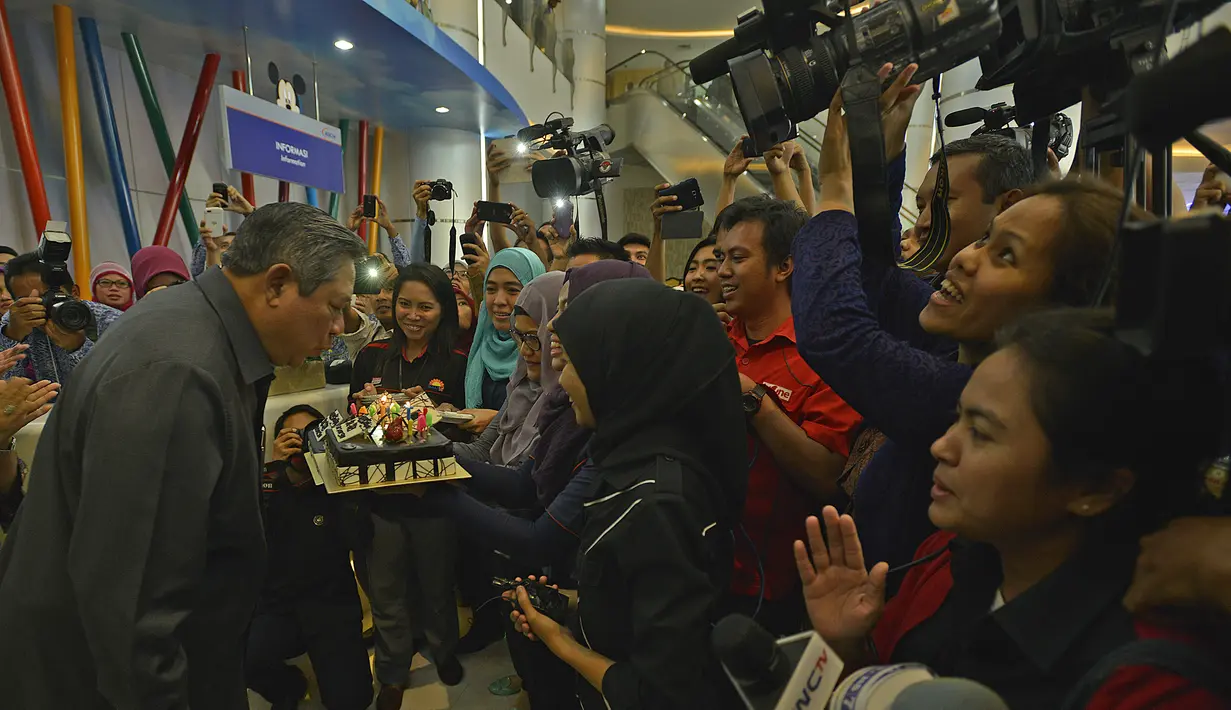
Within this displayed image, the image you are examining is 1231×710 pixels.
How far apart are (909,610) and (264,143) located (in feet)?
15.9

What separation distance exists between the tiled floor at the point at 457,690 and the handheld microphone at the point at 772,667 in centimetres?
191

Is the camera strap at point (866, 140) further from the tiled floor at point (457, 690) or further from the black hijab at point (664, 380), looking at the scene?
the tiled floor at point (457, 690)

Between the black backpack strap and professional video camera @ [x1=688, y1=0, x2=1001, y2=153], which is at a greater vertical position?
professional video camera @ [x1=688, y1=0, x2=1001, y2=153]

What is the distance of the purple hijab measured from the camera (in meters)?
1.83


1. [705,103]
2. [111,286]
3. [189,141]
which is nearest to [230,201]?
[111,286]

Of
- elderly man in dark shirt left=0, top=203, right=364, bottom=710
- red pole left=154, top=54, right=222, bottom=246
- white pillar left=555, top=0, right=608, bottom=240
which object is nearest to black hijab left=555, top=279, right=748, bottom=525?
elderly man in dark shirt left=0, top=203, right=364, bottom=710

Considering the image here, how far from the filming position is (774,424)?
4.67 ft

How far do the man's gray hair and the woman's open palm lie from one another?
1.02 meters

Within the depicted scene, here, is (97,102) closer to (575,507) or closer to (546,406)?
(546,406)

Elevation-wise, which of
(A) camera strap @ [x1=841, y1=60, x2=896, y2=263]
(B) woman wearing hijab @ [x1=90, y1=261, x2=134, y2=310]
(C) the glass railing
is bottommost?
(B) woman wearing hijab @ [x1=90, y1=261, x2=134, y2=310]

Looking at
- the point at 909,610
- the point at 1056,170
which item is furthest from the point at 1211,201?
the point at 909,610

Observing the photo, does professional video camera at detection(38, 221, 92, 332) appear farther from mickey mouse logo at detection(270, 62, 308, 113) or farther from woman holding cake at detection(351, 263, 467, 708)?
mickey mouse logo at detection(270, 62, 308, 113)

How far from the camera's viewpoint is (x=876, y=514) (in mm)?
1139

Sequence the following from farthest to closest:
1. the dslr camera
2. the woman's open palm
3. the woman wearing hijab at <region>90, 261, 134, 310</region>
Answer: the dslr camera
the woman wearing hijab at <region>90, 261, 134, 310</region>
the woman's open palm
